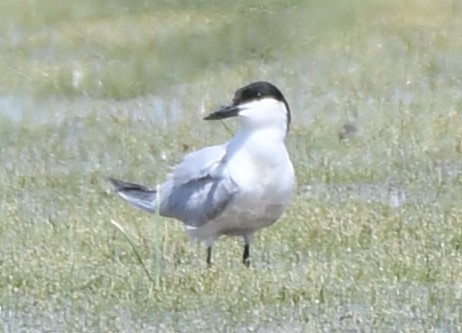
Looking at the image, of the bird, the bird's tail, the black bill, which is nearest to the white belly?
→ the bird

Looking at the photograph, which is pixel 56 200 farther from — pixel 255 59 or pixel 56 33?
pixel 56 33

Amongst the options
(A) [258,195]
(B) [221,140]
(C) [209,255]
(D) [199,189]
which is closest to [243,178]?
Answer: (A) [258,195]

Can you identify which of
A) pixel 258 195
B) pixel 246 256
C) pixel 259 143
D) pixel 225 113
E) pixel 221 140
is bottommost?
pixel 246 256

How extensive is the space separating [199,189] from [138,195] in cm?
88

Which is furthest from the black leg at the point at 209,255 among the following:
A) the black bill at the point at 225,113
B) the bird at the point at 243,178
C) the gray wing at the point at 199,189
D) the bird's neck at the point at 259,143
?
the black bill at the point at 225,113

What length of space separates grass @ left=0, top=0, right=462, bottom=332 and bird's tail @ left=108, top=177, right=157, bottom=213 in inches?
7.9

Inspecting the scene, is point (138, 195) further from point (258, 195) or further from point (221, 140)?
point (221, 140)

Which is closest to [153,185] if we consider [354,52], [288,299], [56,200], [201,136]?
[56,200]

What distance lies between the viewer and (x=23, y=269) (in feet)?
30.8

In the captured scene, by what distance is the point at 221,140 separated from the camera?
1398 centimetres

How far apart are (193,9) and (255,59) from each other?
3.09 meters

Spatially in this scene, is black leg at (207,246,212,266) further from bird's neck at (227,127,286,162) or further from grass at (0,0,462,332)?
bird's neck at (227,127,286,162)

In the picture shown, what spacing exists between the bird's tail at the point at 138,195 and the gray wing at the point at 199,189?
22 cm

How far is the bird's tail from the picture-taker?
1034 centimetres
